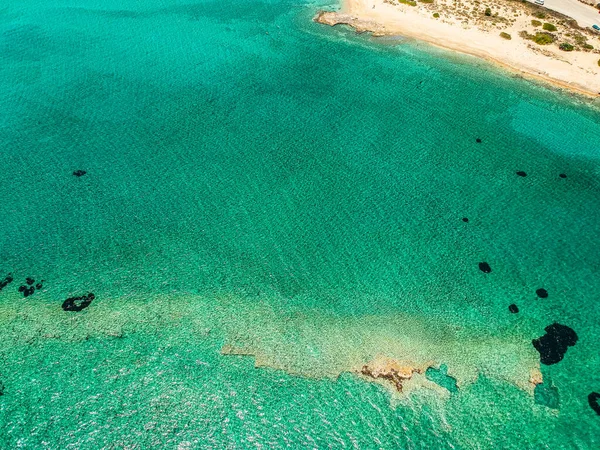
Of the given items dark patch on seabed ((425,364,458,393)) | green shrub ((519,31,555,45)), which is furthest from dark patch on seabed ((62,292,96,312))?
green shrub ((519,31,555,45))

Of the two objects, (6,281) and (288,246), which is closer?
(6,281)

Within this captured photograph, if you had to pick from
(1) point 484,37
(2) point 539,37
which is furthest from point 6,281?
(2) point 539,37

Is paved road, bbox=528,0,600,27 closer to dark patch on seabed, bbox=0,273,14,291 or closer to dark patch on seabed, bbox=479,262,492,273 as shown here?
dark patch on seabed, bbox=479,262,492,273

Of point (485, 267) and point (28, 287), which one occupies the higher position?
point (485, 267)

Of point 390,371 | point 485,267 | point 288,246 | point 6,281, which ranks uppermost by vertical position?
point 485,267

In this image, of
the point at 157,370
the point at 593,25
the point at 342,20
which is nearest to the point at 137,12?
the point at 342,20

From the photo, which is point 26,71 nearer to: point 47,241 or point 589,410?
point 47,241

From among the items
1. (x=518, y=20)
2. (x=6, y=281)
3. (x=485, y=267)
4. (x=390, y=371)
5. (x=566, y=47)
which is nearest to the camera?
(x=390, y=371)

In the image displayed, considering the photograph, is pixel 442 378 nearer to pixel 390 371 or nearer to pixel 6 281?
pixel 390 371

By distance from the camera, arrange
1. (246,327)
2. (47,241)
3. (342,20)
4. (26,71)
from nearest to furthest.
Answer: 1. (246,327)
2. (47,241)
3. (26,71)
4. (342,20)
